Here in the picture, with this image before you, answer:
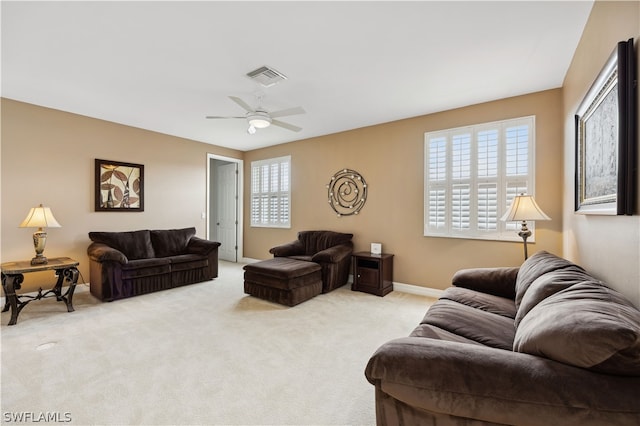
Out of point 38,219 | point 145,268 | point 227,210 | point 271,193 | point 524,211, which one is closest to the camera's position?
point 524,211

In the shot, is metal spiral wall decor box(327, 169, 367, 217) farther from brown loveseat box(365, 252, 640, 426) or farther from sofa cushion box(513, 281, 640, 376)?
sofa cushion box(513, 281, 640, 376)

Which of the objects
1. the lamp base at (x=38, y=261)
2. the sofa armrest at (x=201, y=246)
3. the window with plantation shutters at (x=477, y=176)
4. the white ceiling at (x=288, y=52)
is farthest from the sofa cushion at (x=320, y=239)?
the lamp base at (x=38, y=261)

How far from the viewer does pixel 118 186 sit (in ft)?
15.7

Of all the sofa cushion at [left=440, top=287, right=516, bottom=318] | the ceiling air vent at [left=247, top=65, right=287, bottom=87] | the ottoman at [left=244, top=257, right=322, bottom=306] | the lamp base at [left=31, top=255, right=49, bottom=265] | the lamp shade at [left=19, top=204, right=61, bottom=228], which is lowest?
the ottoman at [left=244, top=257, right=322, bottom=306]

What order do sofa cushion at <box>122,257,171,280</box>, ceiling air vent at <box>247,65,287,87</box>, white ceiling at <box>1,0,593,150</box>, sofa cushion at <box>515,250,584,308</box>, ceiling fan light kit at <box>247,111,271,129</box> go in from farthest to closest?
sofa cushion at <box>122,257,171,280</box> < ceiling fan light kit at <box>247,111,271,129</box> < ceiling air vent at <box>247,65,287,87</box> < white ceiling at <box>1,0,593,150</box> < sofa cushion at <box>515,250,584,308</box>

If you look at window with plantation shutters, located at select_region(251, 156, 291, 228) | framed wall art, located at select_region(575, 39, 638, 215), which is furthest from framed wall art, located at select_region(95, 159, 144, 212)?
framed wall art, located at select_region(575, 39, 638, 215)

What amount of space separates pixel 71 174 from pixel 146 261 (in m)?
1.74

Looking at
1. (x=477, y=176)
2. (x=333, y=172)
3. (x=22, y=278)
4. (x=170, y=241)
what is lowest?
(x=22, y=278)

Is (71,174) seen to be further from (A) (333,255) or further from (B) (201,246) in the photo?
(A) (333,255)

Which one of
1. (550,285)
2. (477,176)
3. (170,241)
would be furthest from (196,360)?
(477,176)

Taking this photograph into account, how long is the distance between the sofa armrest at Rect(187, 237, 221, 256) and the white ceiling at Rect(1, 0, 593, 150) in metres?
2.26

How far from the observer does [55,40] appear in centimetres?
250

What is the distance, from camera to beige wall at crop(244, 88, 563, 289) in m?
3.43

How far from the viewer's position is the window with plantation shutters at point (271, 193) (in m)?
6.04
